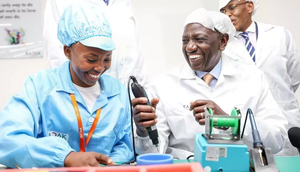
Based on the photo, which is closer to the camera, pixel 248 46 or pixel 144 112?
pixel 144 112

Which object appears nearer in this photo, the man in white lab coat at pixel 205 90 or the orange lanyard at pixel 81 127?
the orange lanyard at pixel 81 127

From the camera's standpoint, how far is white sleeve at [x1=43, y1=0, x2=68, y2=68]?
2.01 metres

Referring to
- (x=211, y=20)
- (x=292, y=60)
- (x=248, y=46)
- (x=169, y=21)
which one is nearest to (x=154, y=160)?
(x=211, y=20)

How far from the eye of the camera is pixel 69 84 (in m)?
1.39

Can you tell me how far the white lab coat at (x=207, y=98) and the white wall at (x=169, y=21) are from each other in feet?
3.70

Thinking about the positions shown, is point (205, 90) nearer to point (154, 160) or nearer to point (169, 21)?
point (154, 160)

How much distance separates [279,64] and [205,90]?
1054 mm

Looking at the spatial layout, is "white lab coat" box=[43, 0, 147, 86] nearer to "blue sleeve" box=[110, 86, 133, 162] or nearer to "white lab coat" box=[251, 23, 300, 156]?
"blue sleeve" box=[110, 86, 133, 162]

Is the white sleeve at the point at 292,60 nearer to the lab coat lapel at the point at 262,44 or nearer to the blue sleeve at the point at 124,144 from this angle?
the lab coat lapel at the point at 262,44

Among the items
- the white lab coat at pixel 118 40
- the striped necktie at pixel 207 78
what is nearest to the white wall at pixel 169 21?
the white lab coat at pixel 118 40

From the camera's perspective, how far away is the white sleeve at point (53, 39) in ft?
6.61

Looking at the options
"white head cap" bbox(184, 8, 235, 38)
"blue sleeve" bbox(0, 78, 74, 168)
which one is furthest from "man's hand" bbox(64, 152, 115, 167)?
"white head cap" bbox(184, 8, 235, 38)

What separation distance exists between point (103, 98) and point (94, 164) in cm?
44

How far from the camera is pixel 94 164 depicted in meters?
1.05
